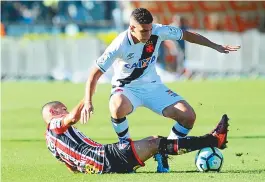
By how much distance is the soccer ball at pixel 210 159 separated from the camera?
35.3 feet

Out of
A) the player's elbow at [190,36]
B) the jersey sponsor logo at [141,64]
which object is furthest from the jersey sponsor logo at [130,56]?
the player's elbow at [190,36]

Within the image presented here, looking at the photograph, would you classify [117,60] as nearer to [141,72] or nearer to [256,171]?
[141,72]

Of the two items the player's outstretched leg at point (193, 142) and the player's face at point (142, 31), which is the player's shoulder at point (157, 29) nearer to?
the player's face at point (142, 31)

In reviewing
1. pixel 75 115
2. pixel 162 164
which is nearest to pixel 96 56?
pixel 162 164

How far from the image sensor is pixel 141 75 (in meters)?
11.9

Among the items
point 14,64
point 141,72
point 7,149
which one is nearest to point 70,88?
point 14,64

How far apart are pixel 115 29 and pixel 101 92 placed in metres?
10.7

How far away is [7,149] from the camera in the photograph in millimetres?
13812

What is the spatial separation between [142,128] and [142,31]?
570 centimetres

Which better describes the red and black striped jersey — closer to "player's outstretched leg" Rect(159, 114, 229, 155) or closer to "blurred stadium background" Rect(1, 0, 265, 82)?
"player's outstretched leg" Rect(159, 114, 229, 155)

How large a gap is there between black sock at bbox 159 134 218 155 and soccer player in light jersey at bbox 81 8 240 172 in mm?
273

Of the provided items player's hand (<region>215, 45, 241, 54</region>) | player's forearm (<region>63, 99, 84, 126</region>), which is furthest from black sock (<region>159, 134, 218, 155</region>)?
player's hand (<region>215, 45, 241, 54</region>)

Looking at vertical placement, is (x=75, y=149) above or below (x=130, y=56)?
below

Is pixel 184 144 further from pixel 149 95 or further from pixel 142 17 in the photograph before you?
pixel 142 17
